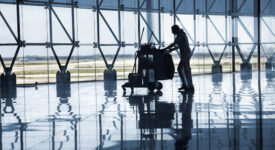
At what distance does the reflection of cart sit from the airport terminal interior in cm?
2

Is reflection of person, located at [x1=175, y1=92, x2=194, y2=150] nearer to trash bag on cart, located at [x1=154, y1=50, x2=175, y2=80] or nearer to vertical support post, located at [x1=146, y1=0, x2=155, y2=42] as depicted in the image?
trash bag on cart, located at [x1=154, y1=50, x2=175, y2=80]

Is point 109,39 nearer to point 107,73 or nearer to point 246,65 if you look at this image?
point 107,73

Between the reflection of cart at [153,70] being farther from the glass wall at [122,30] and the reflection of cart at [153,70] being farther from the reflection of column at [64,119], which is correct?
the glass wall at [122,30]

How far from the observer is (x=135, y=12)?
1309cm

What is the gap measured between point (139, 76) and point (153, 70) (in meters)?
0.28

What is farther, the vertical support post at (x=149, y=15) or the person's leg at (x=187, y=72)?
the vertical support post at (x=149, y=15)

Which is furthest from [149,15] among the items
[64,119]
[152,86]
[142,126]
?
[142,126]

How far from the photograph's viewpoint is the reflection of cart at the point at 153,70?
748 centimetres

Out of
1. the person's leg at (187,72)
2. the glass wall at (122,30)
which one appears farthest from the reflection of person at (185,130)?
the glass wall at (122,30)

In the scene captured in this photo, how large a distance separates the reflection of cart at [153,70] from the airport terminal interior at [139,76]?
2 cm

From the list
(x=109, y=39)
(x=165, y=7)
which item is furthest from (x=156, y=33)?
(x=109, y=39)

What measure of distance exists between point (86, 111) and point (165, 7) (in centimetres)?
1008

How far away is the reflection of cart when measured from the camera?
24.5 feet

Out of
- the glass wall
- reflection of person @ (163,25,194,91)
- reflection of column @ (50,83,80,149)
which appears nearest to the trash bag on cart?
reflection of person @ (163,25,194,91)
